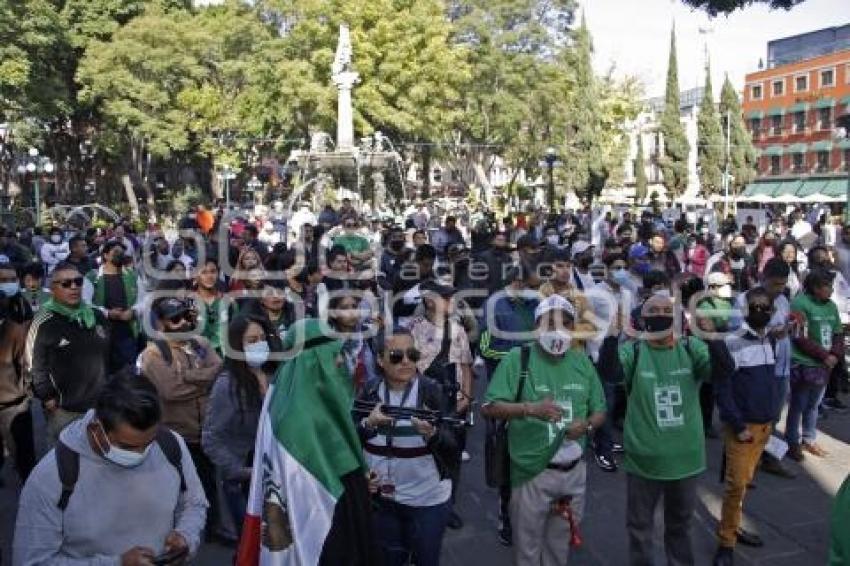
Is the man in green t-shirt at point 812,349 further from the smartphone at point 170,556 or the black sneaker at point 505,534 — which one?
the smartphone at point 170,556

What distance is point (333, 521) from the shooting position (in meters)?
3.09

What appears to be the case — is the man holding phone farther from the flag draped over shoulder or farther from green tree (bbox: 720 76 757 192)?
green tree (bbox: 720 76 757 192)

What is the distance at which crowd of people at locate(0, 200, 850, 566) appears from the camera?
2871mm

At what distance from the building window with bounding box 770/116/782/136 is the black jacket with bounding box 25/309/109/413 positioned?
68.5 m

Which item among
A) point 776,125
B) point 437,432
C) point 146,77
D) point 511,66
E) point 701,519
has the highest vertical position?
point 511,66

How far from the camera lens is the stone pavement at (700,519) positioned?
5473 millimetres

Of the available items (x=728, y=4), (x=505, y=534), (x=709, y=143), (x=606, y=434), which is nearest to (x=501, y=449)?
(x=505, y=534)

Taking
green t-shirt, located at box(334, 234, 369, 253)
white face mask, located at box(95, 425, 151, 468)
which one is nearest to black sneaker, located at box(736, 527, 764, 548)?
white face mask, located at box(95, 425, 151, 468)

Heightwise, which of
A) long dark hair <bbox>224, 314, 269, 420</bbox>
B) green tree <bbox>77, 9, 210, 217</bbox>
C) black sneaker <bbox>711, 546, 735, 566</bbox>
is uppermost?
green tree <bbox>77, 9, 210, 217</bbox>

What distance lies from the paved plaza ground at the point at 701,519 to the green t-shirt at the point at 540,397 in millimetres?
1348

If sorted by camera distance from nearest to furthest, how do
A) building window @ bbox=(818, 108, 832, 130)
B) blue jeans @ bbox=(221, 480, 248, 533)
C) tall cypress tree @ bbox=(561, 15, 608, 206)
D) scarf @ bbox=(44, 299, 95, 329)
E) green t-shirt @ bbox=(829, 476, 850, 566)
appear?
green t-shirt @ bbox=(829, 476, 850, 566) < blue jeans @ bbox=(221, 480, 248, 533) < scarf @ bbox=(44, 299, 95, 329) < tall cypress tree @ bbox=(561, 15, 608, 206) < building window @ bbox=(818, 108, 832, 130)

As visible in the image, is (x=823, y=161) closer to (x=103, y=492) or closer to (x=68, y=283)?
(x=68, y=283)

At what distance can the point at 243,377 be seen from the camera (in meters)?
4.46

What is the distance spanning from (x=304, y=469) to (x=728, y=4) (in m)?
10.7
